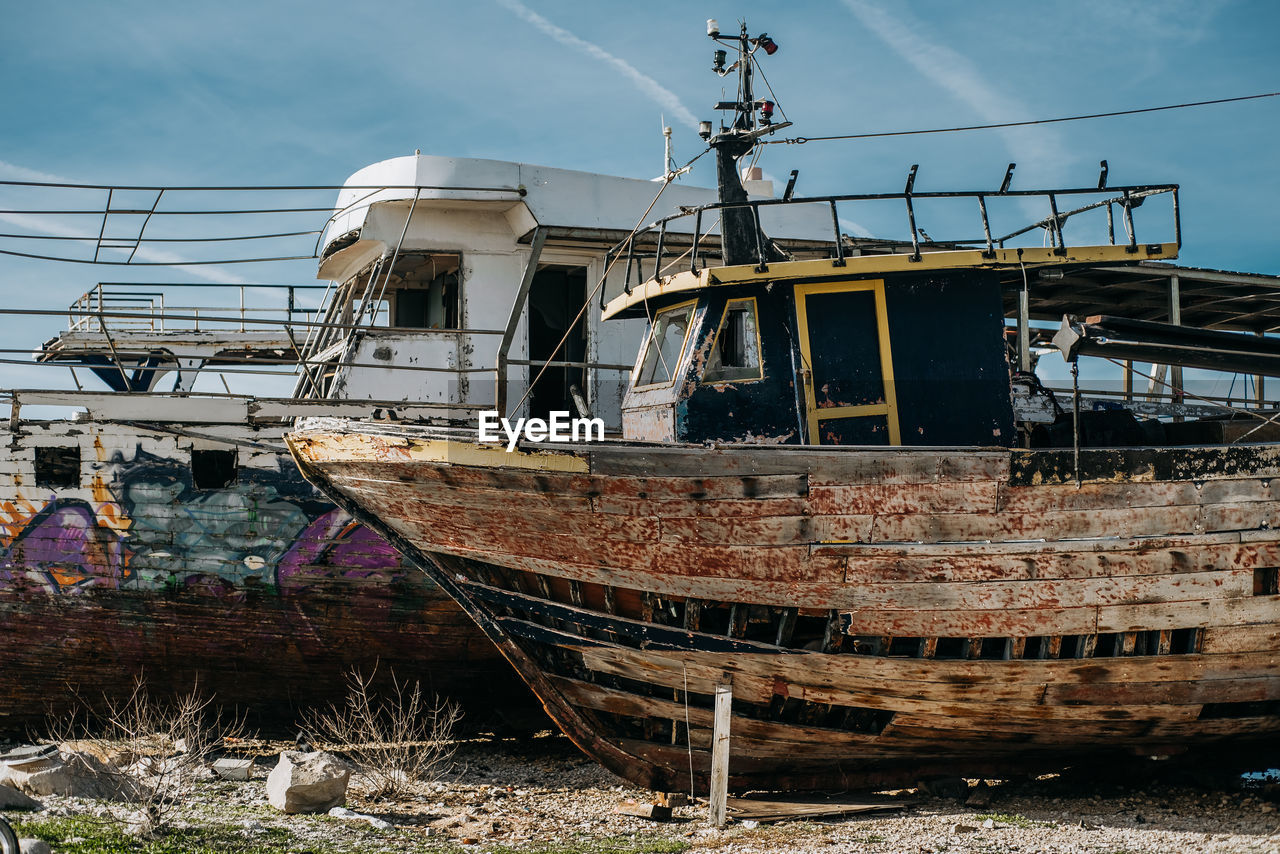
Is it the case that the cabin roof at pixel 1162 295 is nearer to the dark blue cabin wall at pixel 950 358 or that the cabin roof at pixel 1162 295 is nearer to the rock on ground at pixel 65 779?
the dark blue cabin wall at pixel 950 358

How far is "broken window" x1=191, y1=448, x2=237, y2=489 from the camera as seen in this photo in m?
8.98

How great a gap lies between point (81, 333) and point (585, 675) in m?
15.9

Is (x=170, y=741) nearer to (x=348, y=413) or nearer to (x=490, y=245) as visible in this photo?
(x=348, y=413)

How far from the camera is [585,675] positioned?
263 inches

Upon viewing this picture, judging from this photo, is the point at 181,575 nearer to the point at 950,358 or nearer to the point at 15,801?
the point at 15,801

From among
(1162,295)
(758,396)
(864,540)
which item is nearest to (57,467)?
(758,396)

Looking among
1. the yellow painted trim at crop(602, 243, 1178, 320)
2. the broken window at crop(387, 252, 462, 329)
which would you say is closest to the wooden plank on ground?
the yellow painted trim at crop(602, 243, 1178, 320)

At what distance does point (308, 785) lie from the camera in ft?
21.9

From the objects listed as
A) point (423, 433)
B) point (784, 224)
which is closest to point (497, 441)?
point (423, 433)

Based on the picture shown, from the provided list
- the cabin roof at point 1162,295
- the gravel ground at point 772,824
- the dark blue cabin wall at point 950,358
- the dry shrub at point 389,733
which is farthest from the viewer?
the cabin roof at point 1162,295

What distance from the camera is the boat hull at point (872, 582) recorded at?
18.8 feet

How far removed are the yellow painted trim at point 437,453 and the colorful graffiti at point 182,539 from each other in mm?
2686

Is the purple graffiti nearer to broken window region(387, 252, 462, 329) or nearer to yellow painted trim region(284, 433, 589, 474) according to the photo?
broken window region(387, 252, 462, 329)

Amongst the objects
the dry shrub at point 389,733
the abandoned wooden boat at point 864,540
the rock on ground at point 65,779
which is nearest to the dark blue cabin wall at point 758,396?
the abandoned wooden boat at point 864,540
